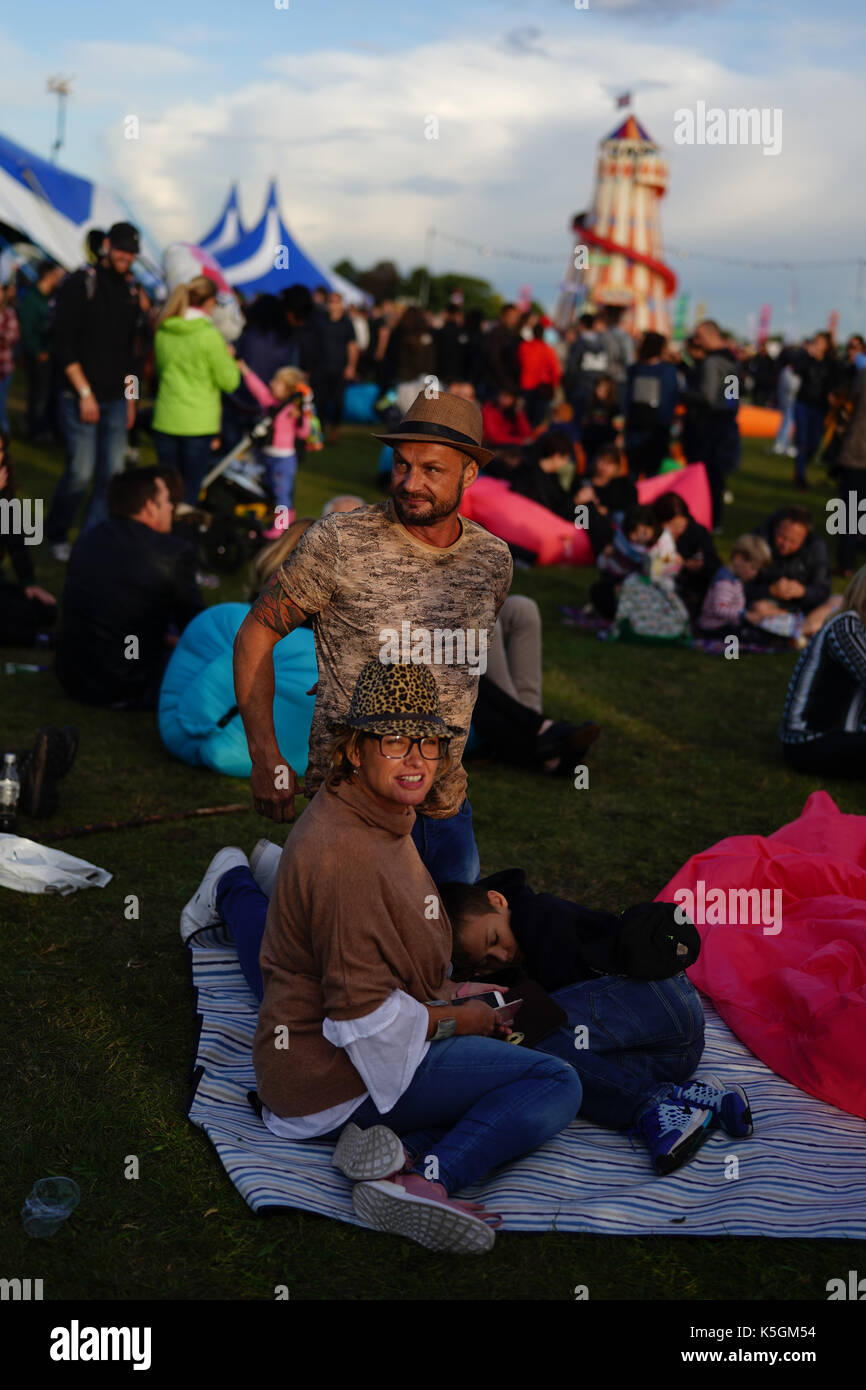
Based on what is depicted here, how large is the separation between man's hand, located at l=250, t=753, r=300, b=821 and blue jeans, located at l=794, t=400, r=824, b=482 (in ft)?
50.5

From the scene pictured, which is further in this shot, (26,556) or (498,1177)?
(26,556)

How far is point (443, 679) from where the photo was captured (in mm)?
3760

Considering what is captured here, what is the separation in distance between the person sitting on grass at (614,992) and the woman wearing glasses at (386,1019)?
0.28 metres

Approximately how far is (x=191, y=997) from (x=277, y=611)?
1.44 meters

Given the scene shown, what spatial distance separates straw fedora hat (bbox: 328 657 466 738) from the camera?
10.4ft

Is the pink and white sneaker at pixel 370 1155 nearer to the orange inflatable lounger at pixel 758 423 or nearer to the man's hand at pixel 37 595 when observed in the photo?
the man's hand at pixel 37 595

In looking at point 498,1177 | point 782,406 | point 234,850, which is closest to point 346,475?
point 782,406

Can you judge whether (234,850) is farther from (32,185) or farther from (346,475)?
(32,185)

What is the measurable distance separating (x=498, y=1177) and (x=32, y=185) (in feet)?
61.7

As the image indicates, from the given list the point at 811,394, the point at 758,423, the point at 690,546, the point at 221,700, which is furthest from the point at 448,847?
the point at 758,423

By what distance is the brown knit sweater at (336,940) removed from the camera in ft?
10.2

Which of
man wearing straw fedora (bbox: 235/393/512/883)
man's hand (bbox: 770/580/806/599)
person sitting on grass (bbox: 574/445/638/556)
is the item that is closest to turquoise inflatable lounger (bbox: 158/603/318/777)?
man wearing straw fedora (bbox: 235/393/512/883)

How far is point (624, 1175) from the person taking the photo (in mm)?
3484

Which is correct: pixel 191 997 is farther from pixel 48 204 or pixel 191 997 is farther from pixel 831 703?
pixel 48 204
